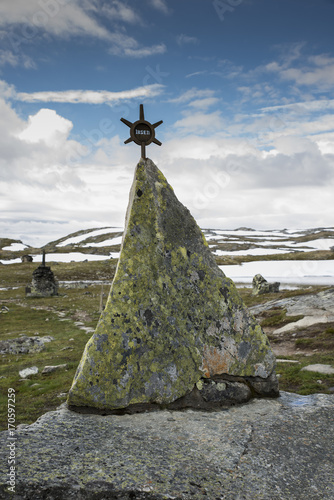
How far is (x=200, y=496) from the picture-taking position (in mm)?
5793

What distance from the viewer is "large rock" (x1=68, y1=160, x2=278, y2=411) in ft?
29.2

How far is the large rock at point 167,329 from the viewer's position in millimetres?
8898

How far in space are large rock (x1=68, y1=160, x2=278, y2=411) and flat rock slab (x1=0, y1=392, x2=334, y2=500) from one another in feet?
2.06

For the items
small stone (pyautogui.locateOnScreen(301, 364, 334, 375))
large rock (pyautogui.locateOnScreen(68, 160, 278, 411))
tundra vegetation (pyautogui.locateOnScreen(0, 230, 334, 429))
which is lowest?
tundra vegetation (pyautogui.locateOnScreen(0, 230, 334, 429))

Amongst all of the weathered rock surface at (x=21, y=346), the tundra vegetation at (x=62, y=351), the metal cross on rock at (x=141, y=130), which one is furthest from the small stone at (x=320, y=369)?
the weathered rock surface at (x=21, y=346)

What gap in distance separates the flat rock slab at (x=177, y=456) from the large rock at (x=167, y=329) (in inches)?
24.8

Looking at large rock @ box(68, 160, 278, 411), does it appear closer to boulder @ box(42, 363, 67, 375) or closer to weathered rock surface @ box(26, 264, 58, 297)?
boulder @ box(42, 363, 67, 375)

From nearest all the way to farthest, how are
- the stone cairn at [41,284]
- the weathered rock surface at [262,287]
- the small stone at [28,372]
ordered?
the small stone at [28,372], the weathered rock surface at [262,287], the stone cairn at [41,284]

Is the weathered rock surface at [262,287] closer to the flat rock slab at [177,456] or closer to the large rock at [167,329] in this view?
the large rock at [167,329]

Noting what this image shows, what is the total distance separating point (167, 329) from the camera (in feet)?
32.1

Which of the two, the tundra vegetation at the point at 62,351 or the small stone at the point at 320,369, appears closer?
the tundra vegetation at the point at 62,351

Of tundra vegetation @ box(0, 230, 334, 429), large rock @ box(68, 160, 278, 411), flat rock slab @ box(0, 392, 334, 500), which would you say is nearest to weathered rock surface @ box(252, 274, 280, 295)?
tundra vegetation @ box(0, 230, 334, 429)

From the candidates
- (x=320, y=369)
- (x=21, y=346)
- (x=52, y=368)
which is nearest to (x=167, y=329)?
(x=320, y=369)

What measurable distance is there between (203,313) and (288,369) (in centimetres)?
825
